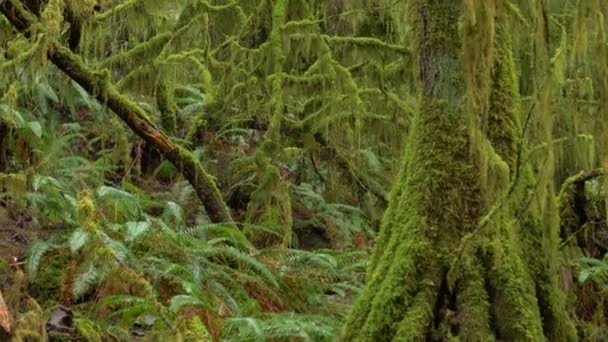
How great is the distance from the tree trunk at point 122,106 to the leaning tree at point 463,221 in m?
3.38

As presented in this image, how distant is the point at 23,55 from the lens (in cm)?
643

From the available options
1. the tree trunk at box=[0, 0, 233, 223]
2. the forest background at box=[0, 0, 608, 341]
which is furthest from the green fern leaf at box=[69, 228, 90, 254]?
the tree trunk at box=[0, 0, 233, 223]

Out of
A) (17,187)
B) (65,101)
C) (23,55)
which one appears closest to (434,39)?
(17,187)

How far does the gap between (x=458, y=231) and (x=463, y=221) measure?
0.05 metres

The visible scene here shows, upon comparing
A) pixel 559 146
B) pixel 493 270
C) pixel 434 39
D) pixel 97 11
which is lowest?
pixel 493 270

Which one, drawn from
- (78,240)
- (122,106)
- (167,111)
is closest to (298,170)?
(167,111)

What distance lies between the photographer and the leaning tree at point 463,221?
3463mm

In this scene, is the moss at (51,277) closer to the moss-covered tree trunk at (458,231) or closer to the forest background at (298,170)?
the forest background at (298,170)

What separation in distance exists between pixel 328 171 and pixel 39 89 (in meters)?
3.29

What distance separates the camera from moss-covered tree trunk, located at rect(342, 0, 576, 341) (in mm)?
3479

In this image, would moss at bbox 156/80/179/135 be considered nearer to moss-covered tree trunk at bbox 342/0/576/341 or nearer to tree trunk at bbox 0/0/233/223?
tree trunk at bbox 0/0/233/223

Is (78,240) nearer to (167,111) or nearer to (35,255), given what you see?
(35,255)

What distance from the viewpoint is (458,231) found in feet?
11.8

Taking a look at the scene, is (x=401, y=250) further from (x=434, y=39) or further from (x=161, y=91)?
(x=161, y=91)
